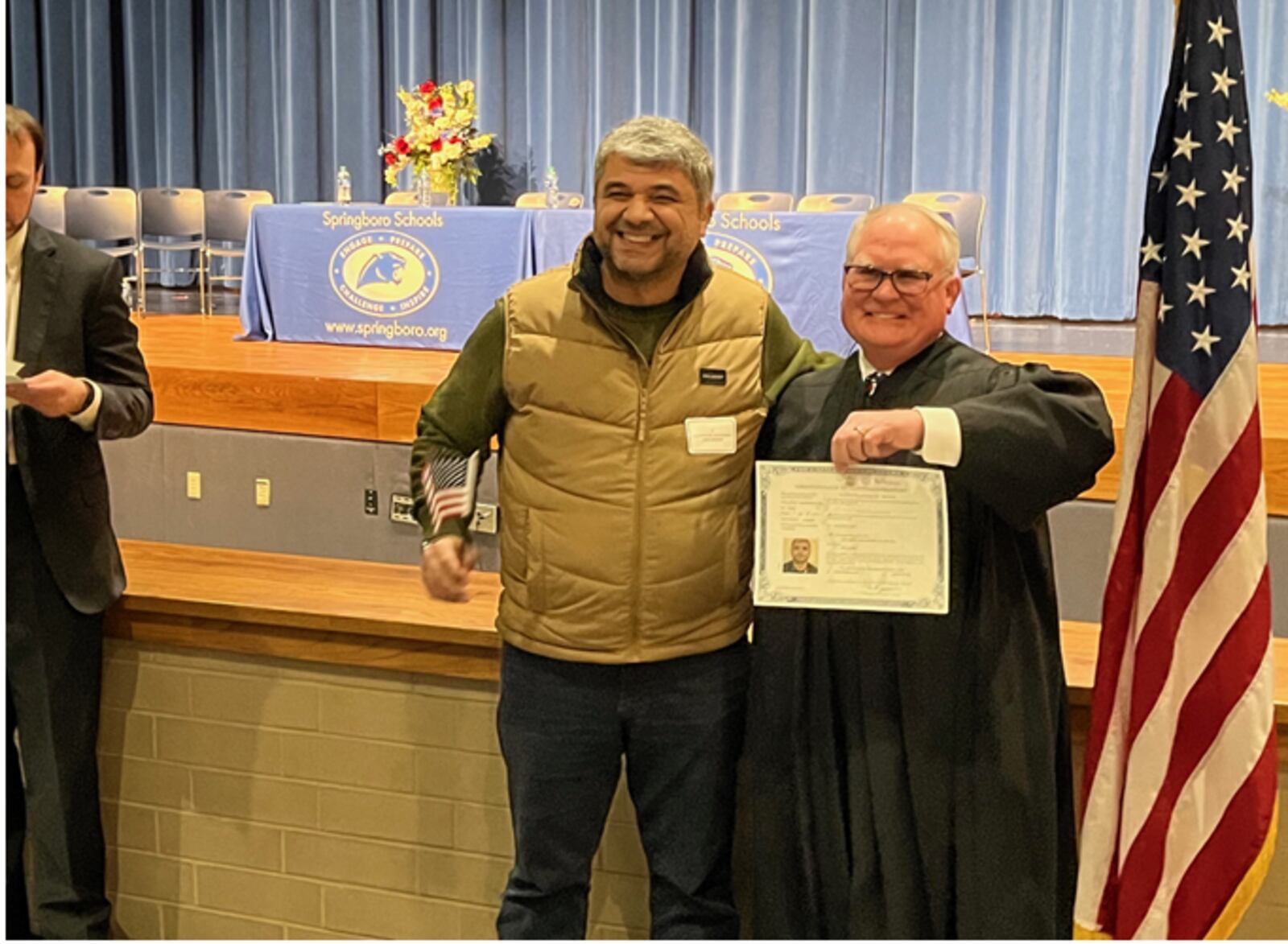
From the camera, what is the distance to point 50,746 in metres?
2.30

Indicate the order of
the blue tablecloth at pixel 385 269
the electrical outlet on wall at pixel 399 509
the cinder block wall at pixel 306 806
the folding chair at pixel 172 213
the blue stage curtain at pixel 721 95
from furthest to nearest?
the folding chair at pixel 172 213
the blue stage curtain at pixel 721 95
the blue tablecloth at pixel 385 269
the electrical outlet on wall at pixel 399 509
the cinder block wall at pixel 306 806

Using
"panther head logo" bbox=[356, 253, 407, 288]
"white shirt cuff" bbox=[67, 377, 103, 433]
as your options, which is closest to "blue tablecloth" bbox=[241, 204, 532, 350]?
"panther head logo" bbox=[356, 253, 407, 288]

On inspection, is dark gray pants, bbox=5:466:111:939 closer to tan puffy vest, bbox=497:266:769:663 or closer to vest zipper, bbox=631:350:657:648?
tan puffy vest, bbox=497:266:769:663

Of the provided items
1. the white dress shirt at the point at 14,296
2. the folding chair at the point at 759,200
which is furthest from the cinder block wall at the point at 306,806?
the folding chair at the point at 759,200

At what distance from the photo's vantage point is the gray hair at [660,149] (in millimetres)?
1894

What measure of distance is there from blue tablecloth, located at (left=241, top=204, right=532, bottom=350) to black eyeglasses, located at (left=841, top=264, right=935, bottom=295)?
4589 mm

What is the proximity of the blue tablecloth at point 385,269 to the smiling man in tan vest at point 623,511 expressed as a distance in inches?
171

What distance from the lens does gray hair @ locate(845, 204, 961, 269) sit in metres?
1.84

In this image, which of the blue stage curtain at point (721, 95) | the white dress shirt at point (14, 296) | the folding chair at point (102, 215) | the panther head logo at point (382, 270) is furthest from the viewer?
the folding chair at point (102, 215)

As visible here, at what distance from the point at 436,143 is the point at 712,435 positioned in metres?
→ 5.59

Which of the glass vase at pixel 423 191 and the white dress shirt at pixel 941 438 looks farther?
the glass vase at pixel 423 191

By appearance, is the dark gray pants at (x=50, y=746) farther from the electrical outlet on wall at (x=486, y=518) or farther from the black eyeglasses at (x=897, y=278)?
the electrical outlet on wall at (x=486, y=518)

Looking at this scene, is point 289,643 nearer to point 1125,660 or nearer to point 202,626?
point 202,626

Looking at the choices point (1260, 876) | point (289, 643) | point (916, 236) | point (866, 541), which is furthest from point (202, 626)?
point (1260, 876)
